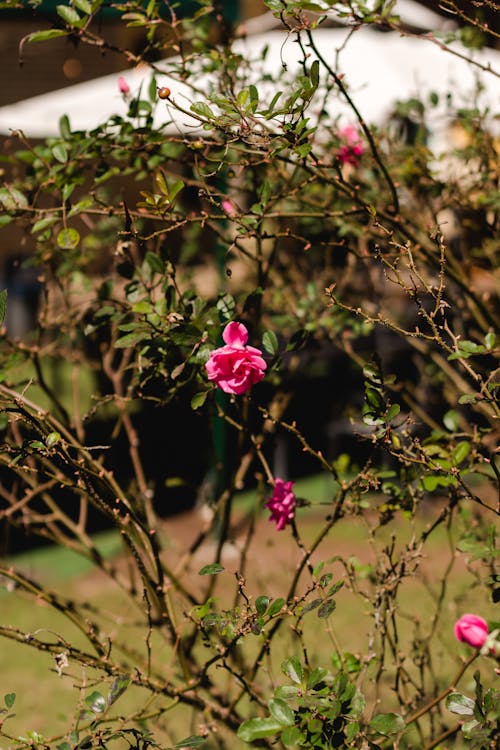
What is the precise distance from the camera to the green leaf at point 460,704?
1.43 m

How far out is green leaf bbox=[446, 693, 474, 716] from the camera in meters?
1.43

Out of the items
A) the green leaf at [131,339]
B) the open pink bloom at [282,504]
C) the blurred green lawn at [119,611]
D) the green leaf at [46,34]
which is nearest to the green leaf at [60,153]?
the green leaf at [46,34]

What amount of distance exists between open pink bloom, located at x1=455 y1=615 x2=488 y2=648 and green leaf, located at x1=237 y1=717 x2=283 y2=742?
0.35m

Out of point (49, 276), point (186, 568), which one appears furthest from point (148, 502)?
point (49, 276)

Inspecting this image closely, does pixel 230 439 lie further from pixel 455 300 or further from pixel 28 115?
pixel 455 300

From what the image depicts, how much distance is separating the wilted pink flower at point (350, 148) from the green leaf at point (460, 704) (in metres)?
1.56

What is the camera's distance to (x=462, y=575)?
5.34 metres

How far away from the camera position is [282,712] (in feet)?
4.64

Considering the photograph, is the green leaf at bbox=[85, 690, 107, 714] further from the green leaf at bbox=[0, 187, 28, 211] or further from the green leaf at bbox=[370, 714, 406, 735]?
the green leaf at bbox=[0, 187, 28, 211]

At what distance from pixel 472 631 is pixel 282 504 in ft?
2.59

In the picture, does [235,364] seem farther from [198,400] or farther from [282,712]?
[282,712]

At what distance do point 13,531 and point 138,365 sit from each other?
4918mm

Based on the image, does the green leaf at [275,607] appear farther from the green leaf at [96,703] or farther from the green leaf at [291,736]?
the green leaf at [96,703]

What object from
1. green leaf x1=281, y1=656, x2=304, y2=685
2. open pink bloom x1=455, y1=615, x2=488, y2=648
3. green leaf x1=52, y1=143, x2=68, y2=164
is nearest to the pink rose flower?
green leaf x1=281, y1=656, x2=304, y2=685
